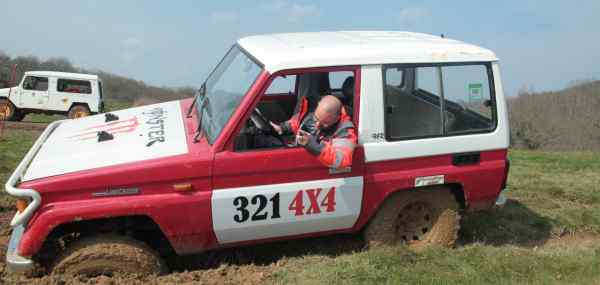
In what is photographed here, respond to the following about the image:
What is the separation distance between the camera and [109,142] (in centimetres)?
409

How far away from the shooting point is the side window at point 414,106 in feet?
14.1

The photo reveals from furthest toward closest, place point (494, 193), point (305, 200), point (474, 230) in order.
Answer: point (474, 230), point (494, 193), point (305, 200)

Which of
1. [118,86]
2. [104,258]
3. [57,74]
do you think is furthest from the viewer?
[118,86]

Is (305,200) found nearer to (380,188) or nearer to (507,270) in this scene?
(380,188)

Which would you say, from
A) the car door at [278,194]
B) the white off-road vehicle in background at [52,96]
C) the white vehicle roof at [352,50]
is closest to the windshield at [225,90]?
the white vehicle roof at [352,50]

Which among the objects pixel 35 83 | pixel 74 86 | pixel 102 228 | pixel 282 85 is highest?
pixel 282 85

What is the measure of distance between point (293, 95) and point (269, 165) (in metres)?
1.28

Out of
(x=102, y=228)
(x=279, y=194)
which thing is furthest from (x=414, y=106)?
(x=102, y=228)

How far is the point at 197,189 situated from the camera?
3838 millimetres

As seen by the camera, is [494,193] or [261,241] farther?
[494,193]

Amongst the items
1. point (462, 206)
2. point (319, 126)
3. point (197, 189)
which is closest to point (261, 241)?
point (197, 189)

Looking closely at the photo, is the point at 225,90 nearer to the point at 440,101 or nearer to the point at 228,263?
the point at 228,263

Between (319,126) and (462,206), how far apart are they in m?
1.65

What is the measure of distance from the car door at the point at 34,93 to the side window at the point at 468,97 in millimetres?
18742
